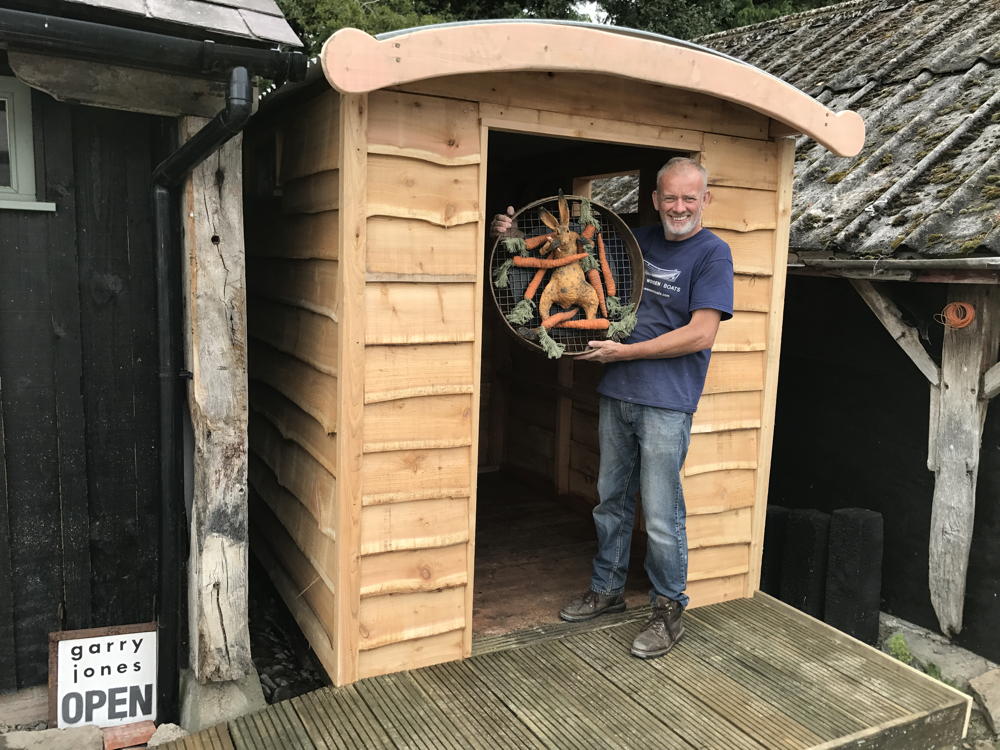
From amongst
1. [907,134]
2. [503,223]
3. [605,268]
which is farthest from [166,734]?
[907,134]

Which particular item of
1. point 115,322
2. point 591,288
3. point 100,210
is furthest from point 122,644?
point 591,288

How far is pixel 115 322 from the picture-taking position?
10.5ft

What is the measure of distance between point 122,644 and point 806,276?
447 cm

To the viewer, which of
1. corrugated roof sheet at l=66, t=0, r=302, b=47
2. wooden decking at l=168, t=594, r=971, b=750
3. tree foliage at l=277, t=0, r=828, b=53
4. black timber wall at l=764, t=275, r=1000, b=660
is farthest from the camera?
tree foliage at l=277, t=0, r=828, b=53

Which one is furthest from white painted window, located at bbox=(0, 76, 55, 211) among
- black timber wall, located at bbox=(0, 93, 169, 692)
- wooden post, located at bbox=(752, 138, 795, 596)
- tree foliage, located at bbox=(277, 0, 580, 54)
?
tree foliage, located at bbox=(277, 0, 580, 54)

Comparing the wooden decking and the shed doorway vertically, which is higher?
the shed doorway

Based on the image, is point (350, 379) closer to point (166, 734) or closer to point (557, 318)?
point (557, 318)

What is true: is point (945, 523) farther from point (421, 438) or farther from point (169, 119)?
point (169, 119)

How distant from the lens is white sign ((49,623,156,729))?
3.07 m

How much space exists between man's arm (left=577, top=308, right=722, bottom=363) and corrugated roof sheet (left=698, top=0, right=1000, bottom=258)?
58.4 inches

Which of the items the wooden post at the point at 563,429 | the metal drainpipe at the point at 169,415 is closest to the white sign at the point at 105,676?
the metal drainpipe at the point at 169,415

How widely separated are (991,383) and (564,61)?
2906 millimetres

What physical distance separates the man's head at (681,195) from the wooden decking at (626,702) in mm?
1764

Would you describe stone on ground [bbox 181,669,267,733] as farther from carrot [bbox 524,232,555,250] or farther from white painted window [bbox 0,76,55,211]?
carrot [bbox 524,232,555,250]
